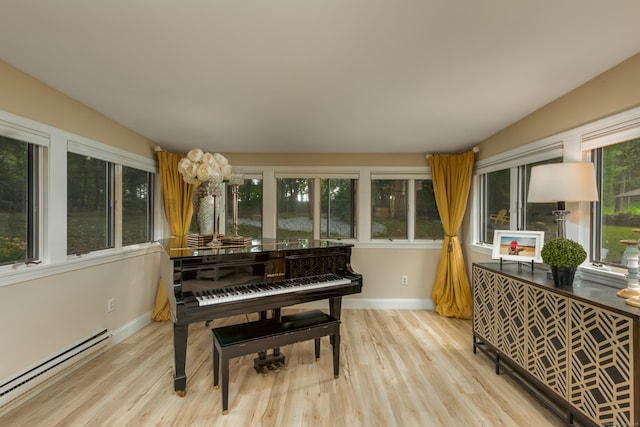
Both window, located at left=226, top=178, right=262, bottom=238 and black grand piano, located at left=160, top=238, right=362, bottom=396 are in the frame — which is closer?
black grand piano, located at left=160, top=238, right=362, bottom=396

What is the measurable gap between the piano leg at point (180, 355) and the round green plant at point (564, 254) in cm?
258

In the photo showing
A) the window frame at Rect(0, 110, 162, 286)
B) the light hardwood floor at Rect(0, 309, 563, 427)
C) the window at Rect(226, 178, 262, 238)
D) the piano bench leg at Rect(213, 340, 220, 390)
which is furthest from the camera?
the window at Rect(226, 178, 262, 238)

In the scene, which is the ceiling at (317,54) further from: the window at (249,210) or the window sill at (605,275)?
the window at (249,210)

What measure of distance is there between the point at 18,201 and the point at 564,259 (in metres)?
3.87

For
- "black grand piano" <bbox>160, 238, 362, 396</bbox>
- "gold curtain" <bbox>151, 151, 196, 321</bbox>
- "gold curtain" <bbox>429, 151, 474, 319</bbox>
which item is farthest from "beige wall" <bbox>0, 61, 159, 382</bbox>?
"gold curtain" <bbox>429, 151, 474, 319</bbox>

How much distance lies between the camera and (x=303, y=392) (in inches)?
85.7

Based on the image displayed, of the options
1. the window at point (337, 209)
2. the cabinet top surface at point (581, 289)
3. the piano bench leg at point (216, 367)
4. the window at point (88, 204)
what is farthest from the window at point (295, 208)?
the cabinet top surface at point (581, 289)

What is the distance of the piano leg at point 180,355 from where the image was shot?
2055mm

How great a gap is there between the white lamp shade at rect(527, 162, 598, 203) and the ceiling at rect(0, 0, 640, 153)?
618 mm

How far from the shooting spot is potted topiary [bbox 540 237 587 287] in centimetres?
190

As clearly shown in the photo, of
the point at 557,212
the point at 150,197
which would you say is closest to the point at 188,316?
the point at 150,197

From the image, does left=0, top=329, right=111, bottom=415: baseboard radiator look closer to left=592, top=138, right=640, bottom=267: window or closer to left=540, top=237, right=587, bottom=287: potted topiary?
left=540, top=237, right=587, bottom=287: potted topiary

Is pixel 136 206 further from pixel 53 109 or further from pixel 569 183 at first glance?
pixel 569 183

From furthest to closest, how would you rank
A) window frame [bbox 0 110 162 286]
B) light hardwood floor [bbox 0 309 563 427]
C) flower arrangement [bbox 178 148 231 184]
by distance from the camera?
flower arrangement [bbox 178 148 231 184], window frame [bbox 0 110 162 286], light hardwood floor [bbox 0 309 563 427]
